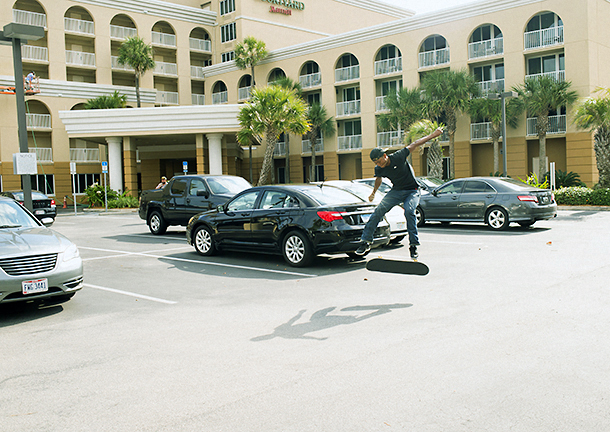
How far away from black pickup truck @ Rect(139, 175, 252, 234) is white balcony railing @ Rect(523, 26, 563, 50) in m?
26.6

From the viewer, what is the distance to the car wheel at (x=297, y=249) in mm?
10148

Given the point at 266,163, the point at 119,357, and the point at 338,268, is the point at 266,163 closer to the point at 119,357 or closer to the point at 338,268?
the point at 338,268

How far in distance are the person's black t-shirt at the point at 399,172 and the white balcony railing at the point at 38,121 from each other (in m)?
44.0

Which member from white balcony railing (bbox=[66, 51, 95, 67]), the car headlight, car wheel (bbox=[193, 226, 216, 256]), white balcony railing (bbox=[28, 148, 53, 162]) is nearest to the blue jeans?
the car headlight

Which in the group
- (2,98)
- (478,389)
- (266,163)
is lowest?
(478,389)

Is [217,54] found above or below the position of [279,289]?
above

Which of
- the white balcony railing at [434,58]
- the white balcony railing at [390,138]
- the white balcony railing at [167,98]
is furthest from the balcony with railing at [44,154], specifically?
the white balcony railing at [434,58]

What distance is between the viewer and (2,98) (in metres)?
44.1

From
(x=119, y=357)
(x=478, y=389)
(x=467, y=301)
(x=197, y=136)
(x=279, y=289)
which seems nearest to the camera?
(x=478, y=389)

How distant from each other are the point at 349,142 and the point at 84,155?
23.3 metres

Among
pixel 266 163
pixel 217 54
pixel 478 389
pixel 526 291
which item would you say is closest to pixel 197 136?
pixel 266 163

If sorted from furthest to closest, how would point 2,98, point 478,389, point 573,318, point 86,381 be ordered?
point 2,98
point 573,318
point 86,381
point 478,389

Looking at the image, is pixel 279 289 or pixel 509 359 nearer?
pixel 509 359

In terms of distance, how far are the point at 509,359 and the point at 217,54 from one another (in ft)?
187
